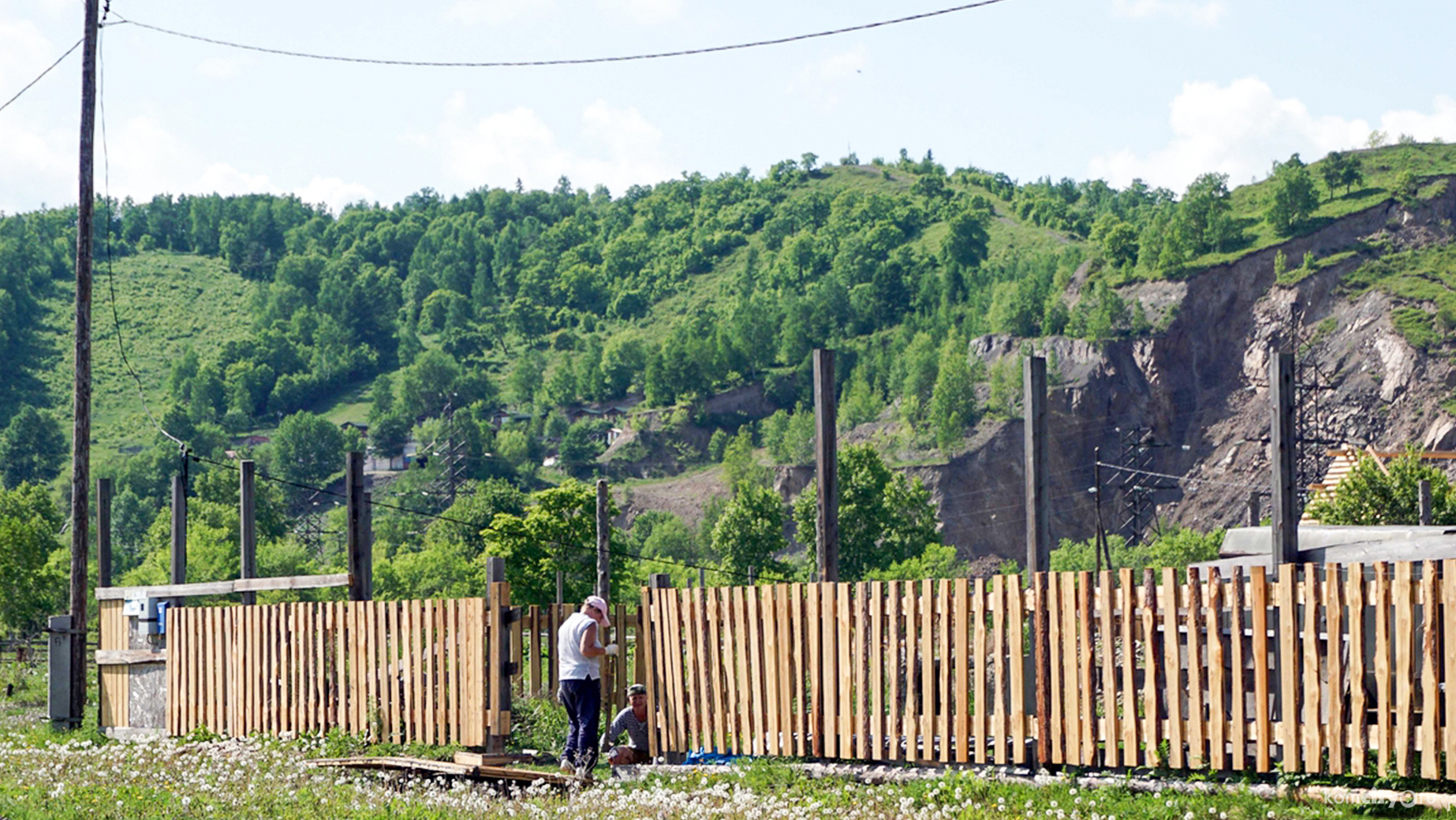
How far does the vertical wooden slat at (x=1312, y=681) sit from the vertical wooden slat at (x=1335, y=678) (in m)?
0.07

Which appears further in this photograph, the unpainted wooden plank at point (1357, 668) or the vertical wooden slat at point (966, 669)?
the vertical wooden slat at point (966, 669)

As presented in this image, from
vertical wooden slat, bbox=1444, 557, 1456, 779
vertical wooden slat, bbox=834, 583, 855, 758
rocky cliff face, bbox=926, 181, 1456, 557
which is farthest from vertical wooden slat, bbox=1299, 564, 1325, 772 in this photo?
rocky cliff face, bbox=926, 181, 1456, 557

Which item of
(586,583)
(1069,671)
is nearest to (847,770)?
(1069,671)

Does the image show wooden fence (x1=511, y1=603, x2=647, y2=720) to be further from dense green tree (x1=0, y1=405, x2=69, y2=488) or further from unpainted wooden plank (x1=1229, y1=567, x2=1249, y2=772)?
dense green tree (x1=0, y1=405, x2=69, y2=488)

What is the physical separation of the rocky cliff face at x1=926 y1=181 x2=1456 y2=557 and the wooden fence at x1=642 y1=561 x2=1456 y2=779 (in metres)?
101

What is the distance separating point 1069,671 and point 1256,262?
405 feet

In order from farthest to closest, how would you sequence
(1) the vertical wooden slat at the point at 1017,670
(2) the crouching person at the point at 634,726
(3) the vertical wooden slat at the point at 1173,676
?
(2) the crouching person at the point at 634,726, (1) the vertical wooden slat at the point at 1017,670, (3) the vertical wooden slat at the point at 1173,676

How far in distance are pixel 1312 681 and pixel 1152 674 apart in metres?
1.08

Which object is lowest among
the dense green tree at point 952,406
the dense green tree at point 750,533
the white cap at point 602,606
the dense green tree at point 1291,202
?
the dense green tree at point 750,533

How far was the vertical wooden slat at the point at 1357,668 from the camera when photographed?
942cm

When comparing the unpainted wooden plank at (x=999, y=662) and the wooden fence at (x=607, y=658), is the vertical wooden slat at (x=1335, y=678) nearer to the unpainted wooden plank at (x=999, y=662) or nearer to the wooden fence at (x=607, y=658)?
the unpainted wooden plank at (x=999, y=662)

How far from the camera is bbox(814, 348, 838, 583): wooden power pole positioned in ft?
56.2

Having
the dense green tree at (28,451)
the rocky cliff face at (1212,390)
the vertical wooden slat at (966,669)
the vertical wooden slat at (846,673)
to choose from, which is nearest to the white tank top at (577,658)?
the vertical wooden slat at (846,673)

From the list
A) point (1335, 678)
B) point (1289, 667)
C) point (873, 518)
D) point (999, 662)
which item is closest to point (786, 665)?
point (999, 662)
